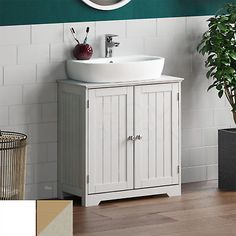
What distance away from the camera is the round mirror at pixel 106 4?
14.9 feet

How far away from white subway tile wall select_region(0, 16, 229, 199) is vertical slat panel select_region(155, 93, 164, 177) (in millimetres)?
543

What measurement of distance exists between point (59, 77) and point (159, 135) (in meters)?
0.85

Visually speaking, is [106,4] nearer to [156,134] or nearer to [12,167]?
[156,134]

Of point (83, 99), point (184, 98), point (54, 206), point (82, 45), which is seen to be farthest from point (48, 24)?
point (54, 206)

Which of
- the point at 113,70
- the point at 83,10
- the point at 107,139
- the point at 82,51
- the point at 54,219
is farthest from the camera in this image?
the point at 83,10

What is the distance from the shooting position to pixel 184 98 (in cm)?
504

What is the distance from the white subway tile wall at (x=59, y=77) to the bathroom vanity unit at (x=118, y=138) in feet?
0.42

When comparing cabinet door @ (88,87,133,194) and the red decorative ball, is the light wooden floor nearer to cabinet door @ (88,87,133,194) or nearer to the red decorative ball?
cabinet door @ (88,87,133,194)

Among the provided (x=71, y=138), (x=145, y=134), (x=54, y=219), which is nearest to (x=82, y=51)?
(x=71, y=138)

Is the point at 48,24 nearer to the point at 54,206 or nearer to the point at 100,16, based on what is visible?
the point at 100,16

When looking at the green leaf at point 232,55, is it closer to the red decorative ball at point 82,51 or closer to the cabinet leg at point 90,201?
the red decorative ball at point 82,51

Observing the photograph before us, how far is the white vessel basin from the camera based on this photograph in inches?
165

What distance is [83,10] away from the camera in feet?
14.9

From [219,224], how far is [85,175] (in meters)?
1.03
